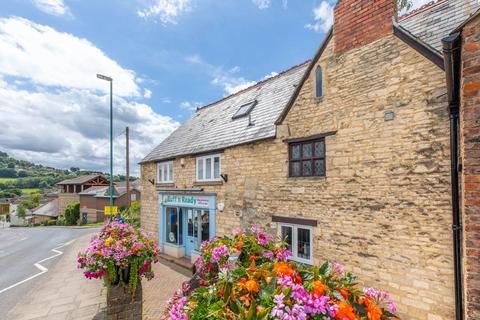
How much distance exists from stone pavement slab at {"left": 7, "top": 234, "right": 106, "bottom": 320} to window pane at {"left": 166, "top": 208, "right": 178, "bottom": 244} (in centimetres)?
431

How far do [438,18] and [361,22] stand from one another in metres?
2.04

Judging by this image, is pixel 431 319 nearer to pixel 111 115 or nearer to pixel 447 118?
pixel 447 118

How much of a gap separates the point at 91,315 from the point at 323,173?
7539mm

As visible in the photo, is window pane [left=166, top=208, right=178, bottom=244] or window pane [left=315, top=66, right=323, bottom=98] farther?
window pane [left=166, top=208, right=178, bottom=244]

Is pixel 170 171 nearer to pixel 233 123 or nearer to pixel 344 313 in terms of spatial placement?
pixel 233 123

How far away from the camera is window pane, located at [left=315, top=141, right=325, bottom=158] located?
7518 millimetres

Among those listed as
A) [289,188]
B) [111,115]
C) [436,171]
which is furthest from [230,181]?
[111,115]

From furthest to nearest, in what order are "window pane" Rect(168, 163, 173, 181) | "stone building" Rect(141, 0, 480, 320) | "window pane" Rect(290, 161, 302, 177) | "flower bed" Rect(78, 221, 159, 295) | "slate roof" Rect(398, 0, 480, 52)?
"window pane" Rect(168, 163, 173, 181), "window pane" Rect(290, 161, 302, 177), "slate roof" Rect(398, 0, 480, 52), "stone building" Rect(141, 0, 480, 320), "flower bed" Rect(78, 221, 159, 295)

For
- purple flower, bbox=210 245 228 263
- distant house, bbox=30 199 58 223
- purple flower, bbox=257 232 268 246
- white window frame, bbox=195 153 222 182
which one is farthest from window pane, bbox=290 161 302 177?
distant house, bbox=30 199 58 223

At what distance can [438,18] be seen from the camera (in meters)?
6.85

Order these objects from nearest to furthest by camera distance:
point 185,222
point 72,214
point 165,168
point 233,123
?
point 233,123
point 185,222
point 165,168
point 72,214

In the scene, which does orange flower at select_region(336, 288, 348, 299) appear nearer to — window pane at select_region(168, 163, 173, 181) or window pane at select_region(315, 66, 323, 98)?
window pane at select_region(315, 66, 323, 98)

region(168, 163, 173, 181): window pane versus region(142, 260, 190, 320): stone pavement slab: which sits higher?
region(168, 163, 173, 181): window pane

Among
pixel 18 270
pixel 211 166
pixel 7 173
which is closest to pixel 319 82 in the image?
pixel 211 166
